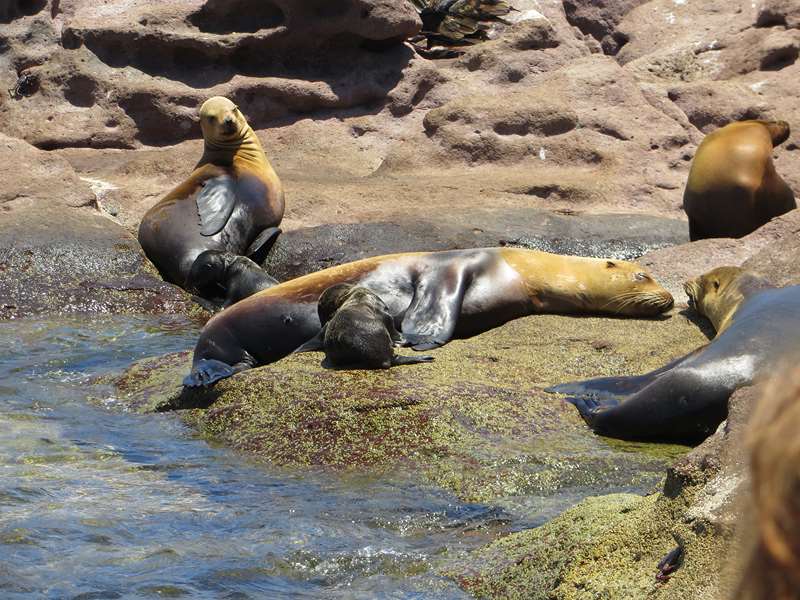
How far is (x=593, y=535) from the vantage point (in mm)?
3180

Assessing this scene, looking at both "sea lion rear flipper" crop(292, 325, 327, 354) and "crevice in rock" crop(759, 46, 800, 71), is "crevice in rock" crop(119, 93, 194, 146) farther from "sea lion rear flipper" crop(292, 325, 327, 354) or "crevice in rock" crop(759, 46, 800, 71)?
"sea lion rear flipper" crop(292, 325, 327, 354)

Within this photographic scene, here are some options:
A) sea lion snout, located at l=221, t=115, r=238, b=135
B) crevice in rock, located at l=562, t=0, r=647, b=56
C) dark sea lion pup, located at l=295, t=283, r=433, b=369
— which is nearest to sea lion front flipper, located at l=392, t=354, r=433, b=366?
dark sea lion pup, located at l=295, t=283, r=433, b=369

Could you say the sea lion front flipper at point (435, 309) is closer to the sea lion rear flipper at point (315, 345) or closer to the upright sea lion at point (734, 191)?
the sea lion rear flipper at point (315, 345)

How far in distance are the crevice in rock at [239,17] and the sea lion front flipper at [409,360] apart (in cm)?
844

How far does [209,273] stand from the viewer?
9.38 m

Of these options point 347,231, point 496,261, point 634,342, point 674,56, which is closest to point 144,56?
point 347,231

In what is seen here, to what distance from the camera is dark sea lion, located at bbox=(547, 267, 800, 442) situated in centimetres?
512

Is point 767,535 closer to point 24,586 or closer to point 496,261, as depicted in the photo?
point 24,586

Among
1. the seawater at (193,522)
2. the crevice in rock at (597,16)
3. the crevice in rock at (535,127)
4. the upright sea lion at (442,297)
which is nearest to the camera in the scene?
the seawater at (193,522)

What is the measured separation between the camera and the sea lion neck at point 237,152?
38.2ft

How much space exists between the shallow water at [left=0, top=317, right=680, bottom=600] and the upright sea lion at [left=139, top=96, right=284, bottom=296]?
4405 mm

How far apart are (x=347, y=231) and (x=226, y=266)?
127cm

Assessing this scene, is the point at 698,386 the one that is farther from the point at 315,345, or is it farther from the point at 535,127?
the point at 535,127

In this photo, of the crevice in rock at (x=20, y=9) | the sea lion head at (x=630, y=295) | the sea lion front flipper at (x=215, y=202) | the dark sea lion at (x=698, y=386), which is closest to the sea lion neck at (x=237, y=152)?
the sea lion front flipper at (x=215, y=202)
